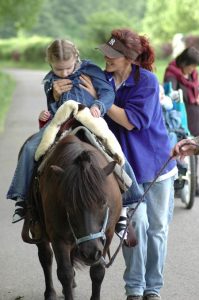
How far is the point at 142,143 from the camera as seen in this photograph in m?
5.24

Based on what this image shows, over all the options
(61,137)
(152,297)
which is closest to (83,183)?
(61,137)

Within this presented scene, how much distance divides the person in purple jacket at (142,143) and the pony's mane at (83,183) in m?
0.62

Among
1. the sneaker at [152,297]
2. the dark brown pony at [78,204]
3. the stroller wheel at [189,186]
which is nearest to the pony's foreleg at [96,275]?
the dark brown pony at [78,204]

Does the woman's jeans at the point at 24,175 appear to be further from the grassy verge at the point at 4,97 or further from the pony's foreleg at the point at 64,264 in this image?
the grassy verge at the point at 4,97

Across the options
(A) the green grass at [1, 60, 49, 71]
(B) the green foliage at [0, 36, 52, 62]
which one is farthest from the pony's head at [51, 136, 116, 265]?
(B) the green foliage at [0, 36, 52, 62]

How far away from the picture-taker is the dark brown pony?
4.42 metres

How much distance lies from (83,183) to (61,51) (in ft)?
4.25

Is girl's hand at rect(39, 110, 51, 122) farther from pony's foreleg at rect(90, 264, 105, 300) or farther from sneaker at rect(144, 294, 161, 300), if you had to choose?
sneaker at rect(144, 294, 161, 300)

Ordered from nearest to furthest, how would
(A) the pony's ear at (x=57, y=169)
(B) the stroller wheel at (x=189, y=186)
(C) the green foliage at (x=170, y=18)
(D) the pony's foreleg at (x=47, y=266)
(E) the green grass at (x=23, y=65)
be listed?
1. (A) the pony's ear at (x=57, y=169)
2. (D) the pony's foreleg at (x=47, y=266)
3. (B) the stroller wheel at (x=189, y=186)
4. (E) the green grass at (x=23, y=65)
5. (C) the green foliage at (x=170, y=18)

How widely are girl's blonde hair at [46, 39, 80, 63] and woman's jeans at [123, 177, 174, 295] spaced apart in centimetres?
115

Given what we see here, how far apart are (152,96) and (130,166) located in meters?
0.55

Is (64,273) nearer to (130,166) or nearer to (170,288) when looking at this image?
(130,166)

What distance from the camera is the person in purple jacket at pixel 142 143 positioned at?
5078mm

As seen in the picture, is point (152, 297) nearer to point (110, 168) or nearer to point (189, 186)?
point (110, 168)
